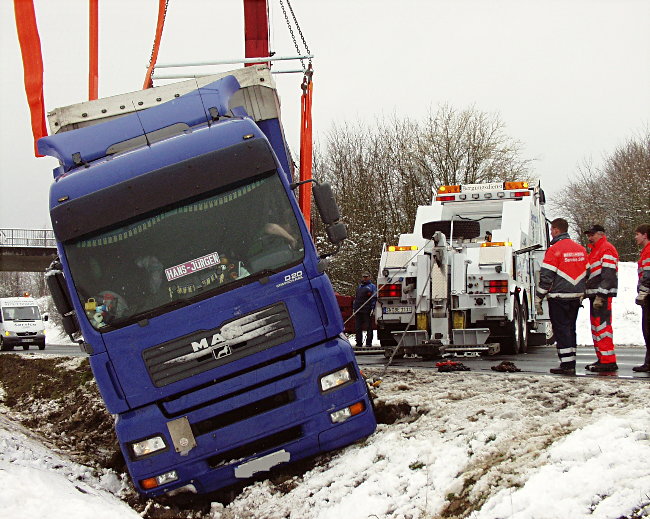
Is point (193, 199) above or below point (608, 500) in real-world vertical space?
above

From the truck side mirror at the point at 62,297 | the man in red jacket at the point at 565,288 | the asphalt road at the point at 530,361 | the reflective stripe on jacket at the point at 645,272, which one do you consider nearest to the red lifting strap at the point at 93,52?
the asphalt road at the point at 530,361

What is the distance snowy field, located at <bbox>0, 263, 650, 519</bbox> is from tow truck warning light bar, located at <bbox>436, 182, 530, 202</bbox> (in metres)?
7.67

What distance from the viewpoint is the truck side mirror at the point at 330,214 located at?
7652 millimetres

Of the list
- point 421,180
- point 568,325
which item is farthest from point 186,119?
point 421,180

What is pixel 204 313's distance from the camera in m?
7.14

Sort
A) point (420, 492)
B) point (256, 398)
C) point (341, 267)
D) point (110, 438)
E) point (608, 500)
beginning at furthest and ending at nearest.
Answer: point (341, 267) → point (110, 438) → point (256, 398) → point (420, 492) → point (608, 500)

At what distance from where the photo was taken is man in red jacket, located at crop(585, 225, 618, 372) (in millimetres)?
10500

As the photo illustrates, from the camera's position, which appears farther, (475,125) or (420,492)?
(475,125)

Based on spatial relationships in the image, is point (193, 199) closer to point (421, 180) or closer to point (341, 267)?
point (341, 267)

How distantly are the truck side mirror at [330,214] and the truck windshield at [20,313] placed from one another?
33.0 meters

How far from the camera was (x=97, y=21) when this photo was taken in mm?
13344

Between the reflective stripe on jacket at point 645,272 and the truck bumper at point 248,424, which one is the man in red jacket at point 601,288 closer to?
the reflective stripe on jacket at point 645,272

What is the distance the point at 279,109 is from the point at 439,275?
4.48m

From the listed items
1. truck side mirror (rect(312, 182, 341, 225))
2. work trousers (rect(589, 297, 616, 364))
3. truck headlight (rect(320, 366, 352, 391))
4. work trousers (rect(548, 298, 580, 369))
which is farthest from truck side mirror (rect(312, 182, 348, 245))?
work trousers (rect(589, 297, 616, 364))
